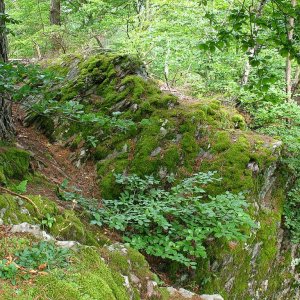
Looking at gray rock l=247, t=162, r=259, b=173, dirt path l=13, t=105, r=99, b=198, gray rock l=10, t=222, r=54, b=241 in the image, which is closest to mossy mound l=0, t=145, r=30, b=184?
dirt path l=13, t=105, r=99, b=198

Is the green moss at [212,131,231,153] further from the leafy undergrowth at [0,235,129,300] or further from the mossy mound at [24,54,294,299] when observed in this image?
the leafy undergrowth at [0,235,129,300]

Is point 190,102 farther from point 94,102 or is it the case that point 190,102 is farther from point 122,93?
point 94,102

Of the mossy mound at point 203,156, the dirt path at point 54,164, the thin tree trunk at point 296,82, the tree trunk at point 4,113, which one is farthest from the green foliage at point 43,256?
the thin tree trunk at point 296,82

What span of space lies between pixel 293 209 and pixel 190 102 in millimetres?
2880

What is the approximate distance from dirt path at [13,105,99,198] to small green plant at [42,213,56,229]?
1.45 meters

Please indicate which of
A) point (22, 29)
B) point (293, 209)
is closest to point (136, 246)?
point (293, 209)

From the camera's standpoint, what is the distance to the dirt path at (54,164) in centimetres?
536

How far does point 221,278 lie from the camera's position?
15.3ft

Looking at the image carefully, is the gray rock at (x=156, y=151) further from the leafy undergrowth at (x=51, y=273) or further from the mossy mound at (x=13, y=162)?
the leafy undergrowth at (x=51, y=273)

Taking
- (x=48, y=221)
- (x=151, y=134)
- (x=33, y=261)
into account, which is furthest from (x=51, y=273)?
(x=151, y=134)

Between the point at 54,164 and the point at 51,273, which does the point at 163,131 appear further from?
the point at 51,273

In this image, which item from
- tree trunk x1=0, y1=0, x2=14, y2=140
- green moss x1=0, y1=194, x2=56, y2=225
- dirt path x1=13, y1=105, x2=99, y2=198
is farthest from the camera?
dirt path x1=13, y1=105, x2=99, y2=198

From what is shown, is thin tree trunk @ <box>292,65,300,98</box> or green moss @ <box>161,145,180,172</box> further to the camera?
thin tree trunk @ <box>292,65,300,98</box>

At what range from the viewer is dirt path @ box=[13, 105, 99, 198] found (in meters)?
5.36
